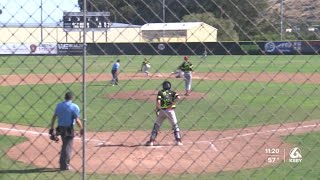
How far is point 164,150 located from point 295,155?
2.86 metres

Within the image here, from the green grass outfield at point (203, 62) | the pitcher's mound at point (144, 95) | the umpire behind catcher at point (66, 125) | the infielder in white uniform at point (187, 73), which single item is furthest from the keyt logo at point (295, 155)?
the infielder in white uniform at point (187, 73)

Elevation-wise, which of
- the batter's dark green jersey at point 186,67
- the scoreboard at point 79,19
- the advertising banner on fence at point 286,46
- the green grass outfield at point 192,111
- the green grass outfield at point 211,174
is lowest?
the green grass outfield at point 211,174

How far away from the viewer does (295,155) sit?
1336cm

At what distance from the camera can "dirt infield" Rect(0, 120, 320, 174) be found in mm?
12578

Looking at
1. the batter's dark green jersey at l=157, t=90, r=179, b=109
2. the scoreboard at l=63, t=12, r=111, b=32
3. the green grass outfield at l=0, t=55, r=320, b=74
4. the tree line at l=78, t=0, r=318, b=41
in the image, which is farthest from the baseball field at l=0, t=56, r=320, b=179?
the tree line at l=78, t=0, r=318, b=41

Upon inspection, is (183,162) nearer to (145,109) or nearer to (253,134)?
(253,134)


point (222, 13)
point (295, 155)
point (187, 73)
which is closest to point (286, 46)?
point (222, 13)

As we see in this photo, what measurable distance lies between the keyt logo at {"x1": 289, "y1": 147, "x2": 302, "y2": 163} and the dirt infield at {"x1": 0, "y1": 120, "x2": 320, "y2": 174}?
0.14 m

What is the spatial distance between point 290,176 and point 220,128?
5765 millimetres

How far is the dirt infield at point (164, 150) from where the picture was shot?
12.6 m

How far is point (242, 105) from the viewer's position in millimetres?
21406

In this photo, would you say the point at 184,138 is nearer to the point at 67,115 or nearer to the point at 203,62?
the point at 203,62

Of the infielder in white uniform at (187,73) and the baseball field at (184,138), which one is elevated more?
the infielder in white uniform at (187,73)

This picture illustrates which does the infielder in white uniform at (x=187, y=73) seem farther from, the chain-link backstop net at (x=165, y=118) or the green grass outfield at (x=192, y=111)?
the chain-link backstop net at (x=165, y=118)
